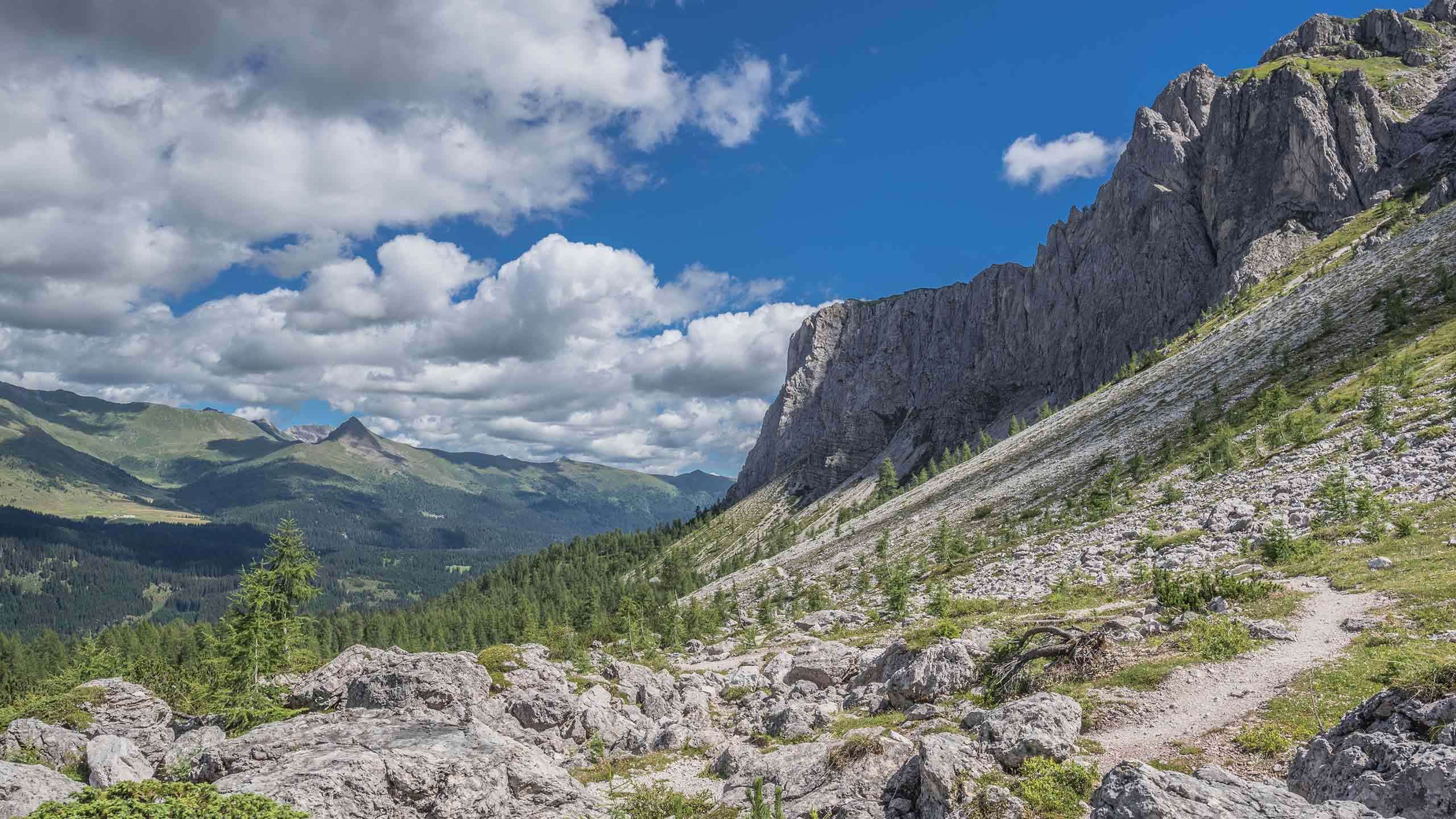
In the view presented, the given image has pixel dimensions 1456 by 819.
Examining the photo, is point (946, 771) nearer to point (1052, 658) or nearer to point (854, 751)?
point (854, 751)

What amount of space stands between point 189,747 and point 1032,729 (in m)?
32.0

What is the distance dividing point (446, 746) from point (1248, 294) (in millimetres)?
155429

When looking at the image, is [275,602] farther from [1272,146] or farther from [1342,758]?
[1272,146]

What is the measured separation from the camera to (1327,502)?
35.7m

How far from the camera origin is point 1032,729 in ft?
51.3

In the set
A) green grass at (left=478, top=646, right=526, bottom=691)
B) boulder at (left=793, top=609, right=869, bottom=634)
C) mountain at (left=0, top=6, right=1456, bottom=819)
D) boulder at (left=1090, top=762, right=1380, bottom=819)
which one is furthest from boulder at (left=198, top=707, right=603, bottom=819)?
boulder at (left=793, top=609, right=869, bottom=634)

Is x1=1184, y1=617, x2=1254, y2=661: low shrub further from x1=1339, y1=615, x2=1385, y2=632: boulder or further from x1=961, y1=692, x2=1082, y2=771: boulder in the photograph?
x1=961, y1=692, x2=1082, y2=771: boulder

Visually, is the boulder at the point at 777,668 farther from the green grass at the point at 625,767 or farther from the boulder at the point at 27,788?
the boulder at the point at 27,788

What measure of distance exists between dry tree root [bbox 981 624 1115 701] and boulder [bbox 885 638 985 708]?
0.87 metres

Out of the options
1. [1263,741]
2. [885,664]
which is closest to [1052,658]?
[1263,741]

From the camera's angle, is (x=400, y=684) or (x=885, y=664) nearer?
(x=400, y=684)

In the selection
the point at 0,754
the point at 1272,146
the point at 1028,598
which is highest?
the point at 1272,146

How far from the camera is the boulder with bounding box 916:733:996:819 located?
13922mm

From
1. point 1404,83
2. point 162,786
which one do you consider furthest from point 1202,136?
point 162,786
